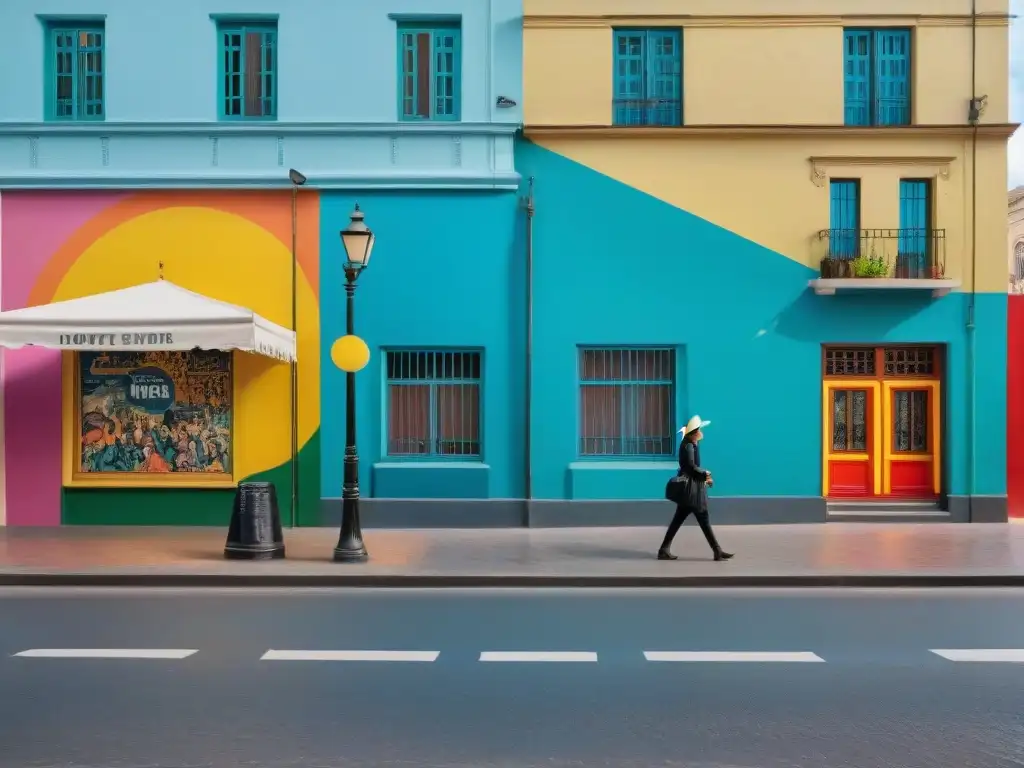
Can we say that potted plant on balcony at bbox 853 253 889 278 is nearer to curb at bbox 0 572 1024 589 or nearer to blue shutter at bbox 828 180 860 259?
blue shutter at bbox 828 180 860 259

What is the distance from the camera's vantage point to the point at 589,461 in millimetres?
15742

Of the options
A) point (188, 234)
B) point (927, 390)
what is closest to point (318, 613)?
point (188, 234)

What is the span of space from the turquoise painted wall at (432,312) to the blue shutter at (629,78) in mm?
2152

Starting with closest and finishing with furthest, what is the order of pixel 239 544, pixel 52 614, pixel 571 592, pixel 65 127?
pixel 52 614 → pixel 571 592 → pixel 239 544 → pixel 65 127

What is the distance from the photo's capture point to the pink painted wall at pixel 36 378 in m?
15.5

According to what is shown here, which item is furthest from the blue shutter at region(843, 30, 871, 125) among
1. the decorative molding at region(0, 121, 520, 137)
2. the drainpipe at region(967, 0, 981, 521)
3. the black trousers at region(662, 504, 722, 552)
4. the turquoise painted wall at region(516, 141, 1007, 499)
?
the black trousers at region(662, 504, 722, 552)

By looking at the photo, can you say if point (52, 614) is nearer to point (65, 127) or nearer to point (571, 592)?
point (571, 592)

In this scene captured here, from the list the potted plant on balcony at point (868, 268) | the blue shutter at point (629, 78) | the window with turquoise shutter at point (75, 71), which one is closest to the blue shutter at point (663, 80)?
the blue shutter at point (629, 78)

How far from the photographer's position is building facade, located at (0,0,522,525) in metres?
15.4

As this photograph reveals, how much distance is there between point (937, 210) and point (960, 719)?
1120 cm

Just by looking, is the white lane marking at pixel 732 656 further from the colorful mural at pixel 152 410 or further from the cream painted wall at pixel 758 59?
the cream painted wall at pixel 758 59

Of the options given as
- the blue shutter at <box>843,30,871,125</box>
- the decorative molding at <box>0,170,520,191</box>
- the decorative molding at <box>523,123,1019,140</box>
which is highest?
the blue shutter at <box>843,30,871,125</box>

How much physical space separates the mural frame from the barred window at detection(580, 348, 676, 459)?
530 cm

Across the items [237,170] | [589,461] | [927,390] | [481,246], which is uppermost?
[237,170]
